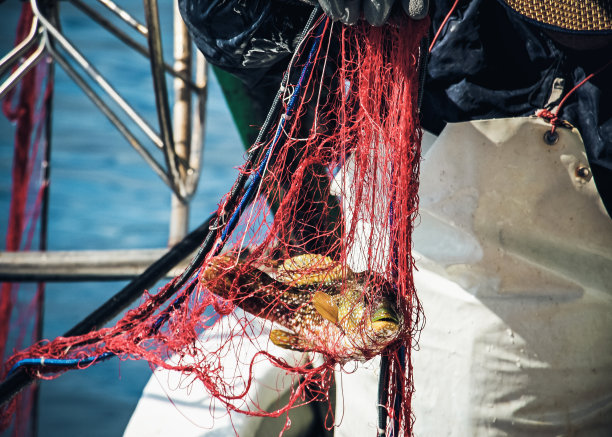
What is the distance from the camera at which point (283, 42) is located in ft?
2.14

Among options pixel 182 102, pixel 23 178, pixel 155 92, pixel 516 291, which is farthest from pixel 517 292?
pixel 23 178

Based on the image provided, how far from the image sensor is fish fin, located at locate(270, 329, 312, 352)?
58 centimetres

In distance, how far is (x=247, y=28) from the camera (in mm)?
659

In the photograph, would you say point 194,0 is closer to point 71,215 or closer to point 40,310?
point 40,310

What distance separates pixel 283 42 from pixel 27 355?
0.44 meters

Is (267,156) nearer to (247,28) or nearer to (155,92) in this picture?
(247,28)

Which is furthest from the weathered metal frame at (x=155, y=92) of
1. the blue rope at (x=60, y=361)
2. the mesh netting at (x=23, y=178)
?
the blue rope at (x=60, y=361)

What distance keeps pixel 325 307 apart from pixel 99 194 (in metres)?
2.80

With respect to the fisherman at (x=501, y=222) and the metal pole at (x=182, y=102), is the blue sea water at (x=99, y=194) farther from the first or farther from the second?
the fisherman at (x=501, y=222)

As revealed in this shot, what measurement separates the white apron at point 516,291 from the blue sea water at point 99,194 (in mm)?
1353

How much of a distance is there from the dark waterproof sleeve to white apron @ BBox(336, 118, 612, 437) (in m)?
0.19

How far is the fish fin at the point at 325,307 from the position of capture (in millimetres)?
536

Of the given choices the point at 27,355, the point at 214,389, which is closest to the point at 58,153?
the point at 27,355

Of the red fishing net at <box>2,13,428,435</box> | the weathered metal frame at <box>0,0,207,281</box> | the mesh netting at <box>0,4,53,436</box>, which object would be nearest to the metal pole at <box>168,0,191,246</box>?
the weathered metal frame at <box>0,0,207,281</box>
